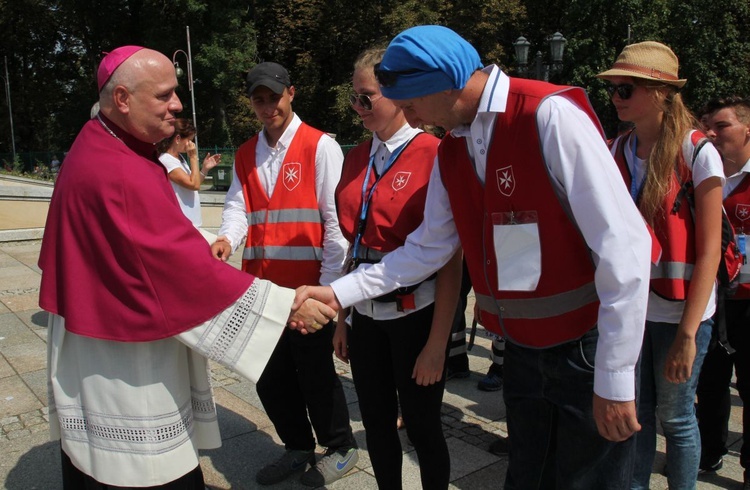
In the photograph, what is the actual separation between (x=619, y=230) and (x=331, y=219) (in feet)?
5.93

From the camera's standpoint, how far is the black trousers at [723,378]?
11.0 feet

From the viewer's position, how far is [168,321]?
2.13m

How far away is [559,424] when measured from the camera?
200 cm

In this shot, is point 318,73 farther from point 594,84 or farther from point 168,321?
point 168,321

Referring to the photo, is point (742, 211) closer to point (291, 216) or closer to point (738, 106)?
point (738, 106)

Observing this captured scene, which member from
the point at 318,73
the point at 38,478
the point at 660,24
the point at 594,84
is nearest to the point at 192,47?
the point at 318,73

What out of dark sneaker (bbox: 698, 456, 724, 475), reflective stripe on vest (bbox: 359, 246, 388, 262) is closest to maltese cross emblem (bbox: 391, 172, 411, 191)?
reflective stripe on vest (bbox: 359, 246, 388, 262)

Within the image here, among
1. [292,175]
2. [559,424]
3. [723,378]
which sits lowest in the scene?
[723,378]

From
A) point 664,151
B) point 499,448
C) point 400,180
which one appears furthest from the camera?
point 499,448

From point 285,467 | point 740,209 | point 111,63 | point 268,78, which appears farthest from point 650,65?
point 285,467

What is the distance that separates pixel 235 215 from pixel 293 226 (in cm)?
41

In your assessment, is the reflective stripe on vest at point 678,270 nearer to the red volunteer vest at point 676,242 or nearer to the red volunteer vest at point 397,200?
the red volunteer vest at point 676,242

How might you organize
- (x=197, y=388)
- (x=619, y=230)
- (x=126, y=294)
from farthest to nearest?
1. (x=197, y=388)
2. (x=126, y=294)
3. (x=619, y=230)

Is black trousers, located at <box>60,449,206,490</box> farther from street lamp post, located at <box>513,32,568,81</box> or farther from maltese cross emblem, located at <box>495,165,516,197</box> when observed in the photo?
street lamp post, located at <box>513,32,568,81</box>
